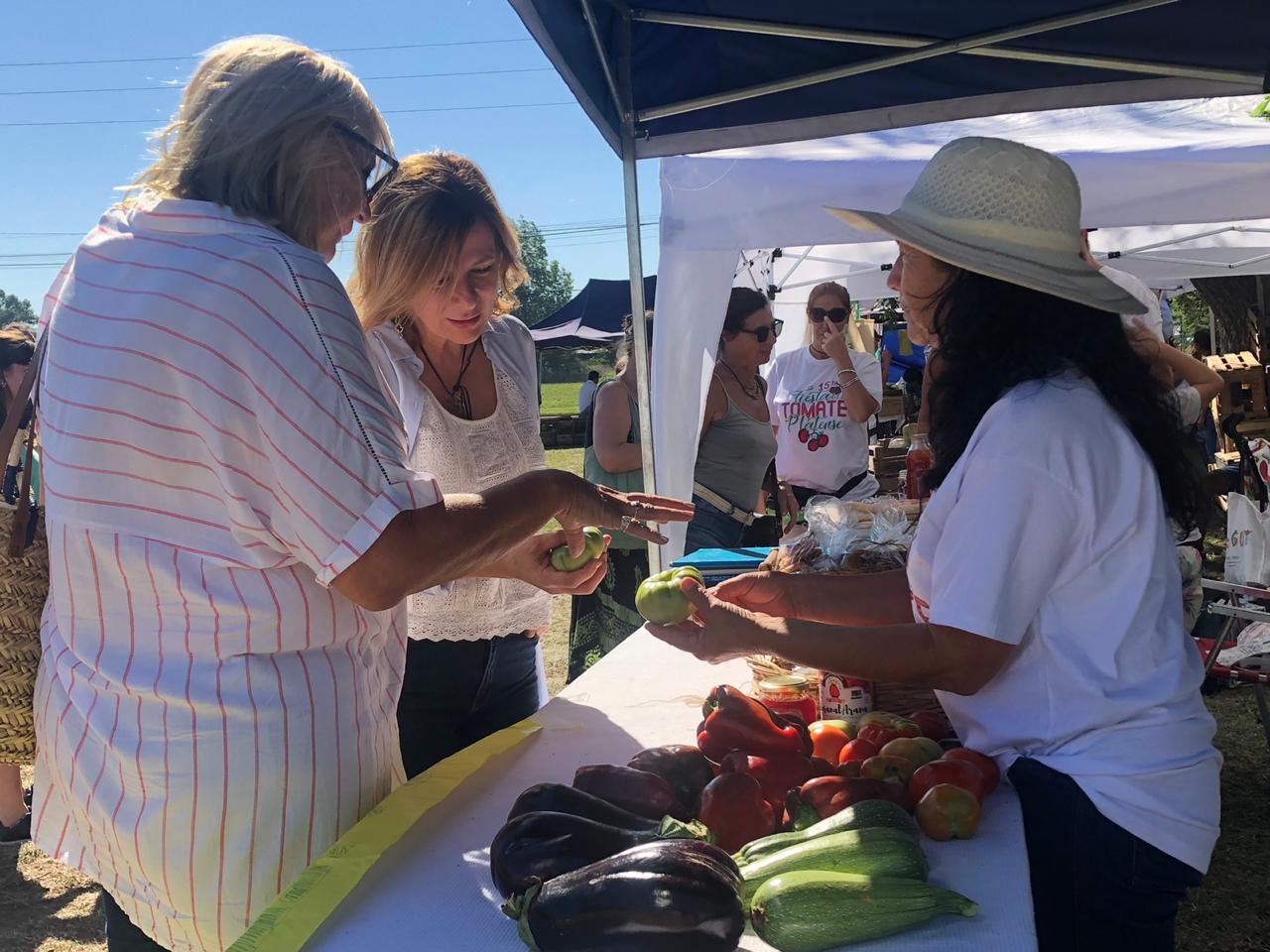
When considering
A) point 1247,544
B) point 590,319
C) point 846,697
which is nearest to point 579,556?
point 846,697

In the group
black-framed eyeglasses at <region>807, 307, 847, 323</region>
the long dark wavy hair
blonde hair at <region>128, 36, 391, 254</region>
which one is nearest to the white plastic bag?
black-framed eyeglasses at <region>807, 307, 847, 323</region>

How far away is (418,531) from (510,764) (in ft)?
2.42

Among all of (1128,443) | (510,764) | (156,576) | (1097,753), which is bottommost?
(510,764)

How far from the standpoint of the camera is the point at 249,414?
1.36 metres

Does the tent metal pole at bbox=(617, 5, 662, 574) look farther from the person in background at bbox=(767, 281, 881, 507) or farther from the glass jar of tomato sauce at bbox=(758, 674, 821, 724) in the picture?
the person in background at bbox=(767, 281, 881, 507)

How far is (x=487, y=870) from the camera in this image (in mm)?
1517

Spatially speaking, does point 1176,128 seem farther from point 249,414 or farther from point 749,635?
point 249,414

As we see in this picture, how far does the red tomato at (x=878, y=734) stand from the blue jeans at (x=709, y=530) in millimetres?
3042

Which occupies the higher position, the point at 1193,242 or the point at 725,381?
the point at 1193,242

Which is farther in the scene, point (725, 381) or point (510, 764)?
point (725, 381)

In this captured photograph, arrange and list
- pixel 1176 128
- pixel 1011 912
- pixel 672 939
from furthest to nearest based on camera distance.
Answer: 1. pixel 1176 128
2. pixel 1011 912
3. pixel 672 939

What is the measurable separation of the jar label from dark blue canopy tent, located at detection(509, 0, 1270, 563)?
191 cm

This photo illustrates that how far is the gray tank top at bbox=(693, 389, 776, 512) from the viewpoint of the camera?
4.95 metres

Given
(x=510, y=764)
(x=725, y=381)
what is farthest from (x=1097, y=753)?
(x=725, y=381)
